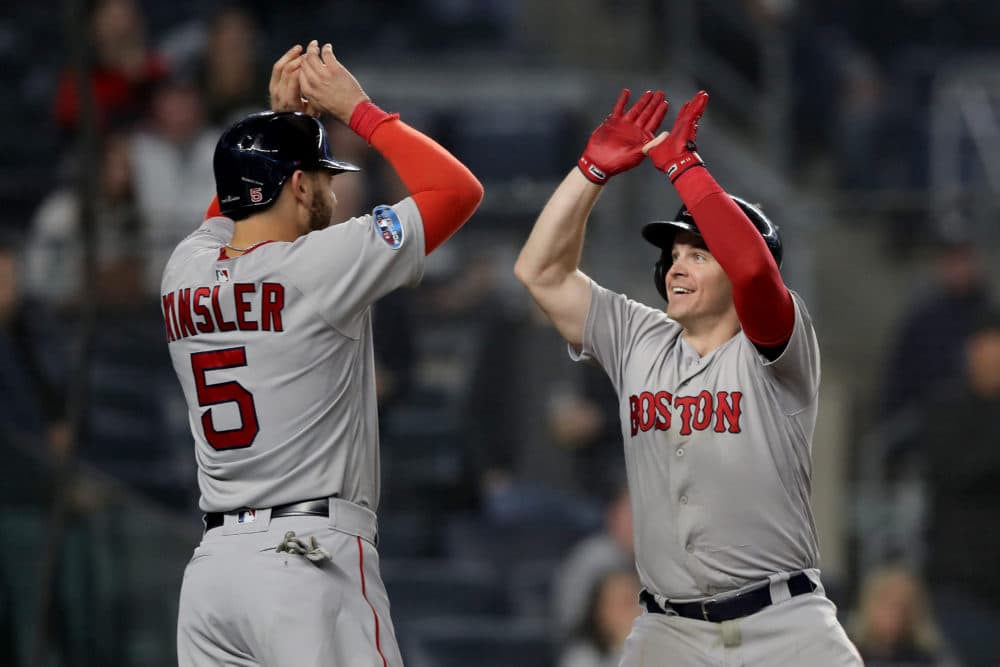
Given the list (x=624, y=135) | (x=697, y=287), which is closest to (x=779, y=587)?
(x=697, y=287)

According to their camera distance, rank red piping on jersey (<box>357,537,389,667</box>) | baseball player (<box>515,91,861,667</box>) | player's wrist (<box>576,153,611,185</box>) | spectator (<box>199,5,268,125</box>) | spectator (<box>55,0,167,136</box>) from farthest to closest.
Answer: spectator (<box>55,0,167,136</box>)
spectator (<box>199,5,268,125</box>)
player's wrist (<box>576,153,611,185</box>)
baseball player (<box>515,91,861,667</box>)
red piping on jersey (<box>357,537,389,667</box>)

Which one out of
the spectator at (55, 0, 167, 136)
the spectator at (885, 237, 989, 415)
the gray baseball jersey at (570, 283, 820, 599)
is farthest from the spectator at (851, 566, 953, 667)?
the spectator at (55, 0, 167, 136)

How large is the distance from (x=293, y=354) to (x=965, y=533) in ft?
11.6

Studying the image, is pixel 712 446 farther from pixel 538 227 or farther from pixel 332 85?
pixel 332 85

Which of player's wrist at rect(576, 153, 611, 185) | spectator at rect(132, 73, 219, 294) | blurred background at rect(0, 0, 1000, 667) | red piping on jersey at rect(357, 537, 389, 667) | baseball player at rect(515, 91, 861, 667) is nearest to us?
red piping on jersey at rect(357, 537, 389, 667)

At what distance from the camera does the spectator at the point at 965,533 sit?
5.73 meters

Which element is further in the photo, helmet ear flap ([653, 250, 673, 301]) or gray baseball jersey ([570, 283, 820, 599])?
helmet ear flap ([653, 250, 673, 301])

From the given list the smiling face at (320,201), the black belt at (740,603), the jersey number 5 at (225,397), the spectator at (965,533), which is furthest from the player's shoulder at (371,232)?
the spectator at (965,533)

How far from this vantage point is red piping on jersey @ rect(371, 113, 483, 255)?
306 cm

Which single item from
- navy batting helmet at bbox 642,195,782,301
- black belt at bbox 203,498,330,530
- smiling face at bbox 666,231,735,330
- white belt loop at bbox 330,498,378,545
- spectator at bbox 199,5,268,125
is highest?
spectator at bbox 199,5,268,125

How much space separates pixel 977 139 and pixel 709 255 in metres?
5.74

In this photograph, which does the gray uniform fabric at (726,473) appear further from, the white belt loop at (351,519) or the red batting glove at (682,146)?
the white belt loop at (351,519)

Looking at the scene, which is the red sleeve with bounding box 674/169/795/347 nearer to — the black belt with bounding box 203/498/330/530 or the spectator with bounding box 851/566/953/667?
the black belt with bounding box 203/498/330/530

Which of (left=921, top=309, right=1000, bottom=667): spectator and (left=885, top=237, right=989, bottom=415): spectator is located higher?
(left=885, top=237, right=989, bottom=415): spectator
